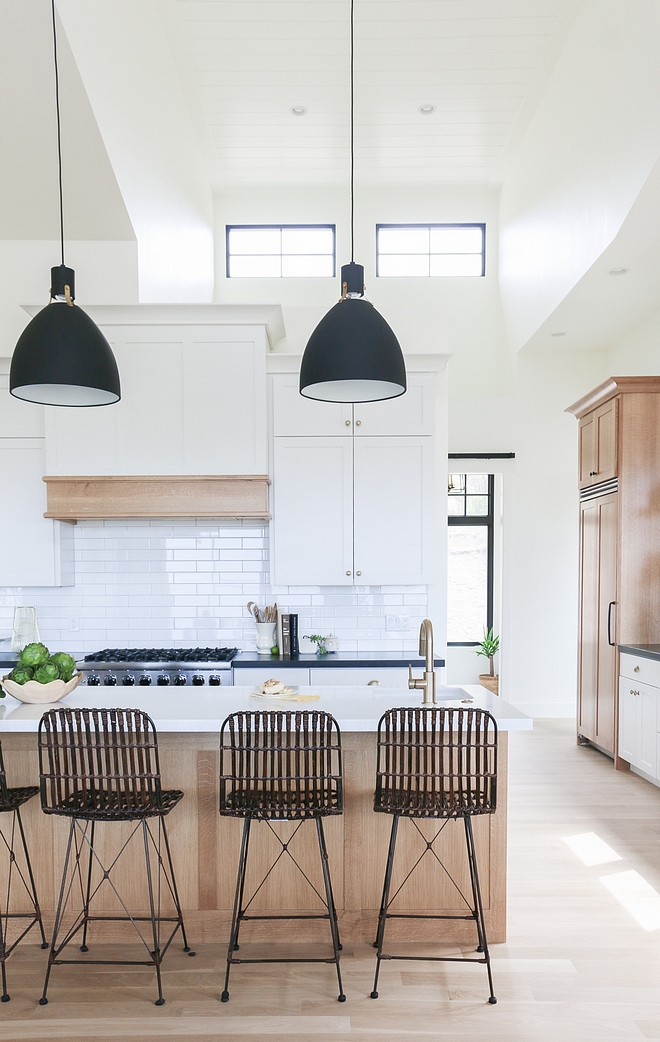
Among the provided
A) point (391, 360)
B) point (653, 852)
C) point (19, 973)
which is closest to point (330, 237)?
point (391, 360)

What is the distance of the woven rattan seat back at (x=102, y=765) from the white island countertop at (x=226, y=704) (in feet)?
0.55

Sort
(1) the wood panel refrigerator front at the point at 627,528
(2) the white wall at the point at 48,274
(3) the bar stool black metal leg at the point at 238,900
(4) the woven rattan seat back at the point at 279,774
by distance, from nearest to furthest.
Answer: (4) the woven rattan seat back at the point at 279,774
(3) the bar stool black metal leg at the point at 238,900
(2) the white wall at the point at 48,274
(1) the wood panel refrigerator front at the point at 627,528

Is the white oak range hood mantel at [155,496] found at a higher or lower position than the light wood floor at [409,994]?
higher

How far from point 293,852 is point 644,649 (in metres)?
3.05

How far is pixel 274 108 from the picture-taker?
6.05 meters

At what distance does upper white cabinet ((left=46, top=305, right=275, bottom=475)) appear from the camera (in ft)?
15.0

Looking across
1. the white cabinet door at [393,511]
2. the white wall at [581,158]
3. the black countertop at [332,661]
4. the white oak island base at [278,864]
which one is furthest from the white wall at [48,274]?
the white wall at [581,158]

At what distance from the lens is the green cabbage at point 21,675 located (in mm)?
2971

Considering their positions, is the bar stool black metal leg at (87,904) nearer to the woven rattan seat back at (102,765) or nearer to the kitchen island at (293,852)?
the kitchen island at (293,852)

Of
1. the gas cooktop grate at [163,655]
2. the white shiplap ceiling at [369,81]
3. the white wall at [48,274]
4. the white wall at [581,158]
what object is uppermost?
the white shiplap ceiling at [369,81]

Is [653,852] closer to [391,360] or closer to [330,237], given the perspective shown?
[391,360]

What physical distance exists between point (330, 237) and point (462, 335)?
1.65m

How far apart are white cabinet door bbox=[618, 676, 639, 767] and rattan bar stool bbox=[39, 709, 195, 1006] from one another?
3.38 meters

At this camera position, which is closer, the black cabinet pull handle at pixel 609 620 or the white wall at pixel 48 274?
the white wall at pixel 48 274
